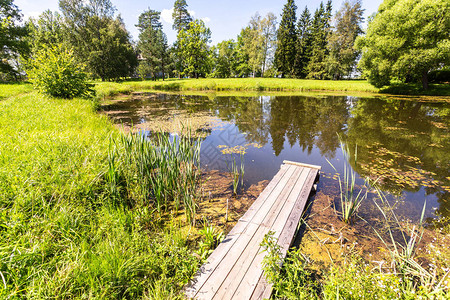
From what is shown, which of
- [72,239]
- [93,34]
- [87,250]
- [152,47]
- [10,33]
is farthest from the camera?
[152,47]

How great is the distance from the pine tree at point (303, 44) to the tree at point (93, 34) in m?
30.6

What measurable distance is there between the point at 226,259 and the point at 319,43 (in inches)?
1511

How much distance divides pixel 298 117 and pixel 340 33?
28.6m

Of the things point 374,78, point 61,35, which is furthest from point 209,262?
point 61,35

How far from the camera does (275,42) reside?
1307 inches

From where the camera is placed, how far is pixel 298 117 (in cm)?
1087

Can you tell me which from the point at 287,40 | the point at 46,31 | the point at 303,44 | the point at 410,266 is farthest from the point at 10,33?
the point at 303,44

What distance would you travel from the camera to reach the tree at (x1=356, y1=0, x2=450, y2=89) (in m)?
15.5

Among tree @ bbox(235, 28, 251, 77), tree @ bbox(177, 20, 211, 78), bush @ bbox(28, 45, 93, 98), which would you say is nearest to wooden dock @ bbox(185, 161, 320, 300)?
bush @ bbox(28, 45, 93, 98)

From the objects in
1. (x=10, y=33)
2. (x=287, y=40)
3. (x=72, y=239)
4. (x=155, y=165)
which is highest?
(x=287, y=40)

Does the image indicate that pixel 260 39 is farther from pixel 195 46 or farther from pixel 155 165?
pixel 155 165

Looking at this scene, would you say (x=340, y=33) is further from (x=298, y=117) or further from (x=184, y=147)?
(x=184, y=147)

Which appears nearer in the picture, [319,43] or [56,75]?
[56,75]

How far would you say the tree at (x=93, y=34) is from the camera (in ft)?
81.1
